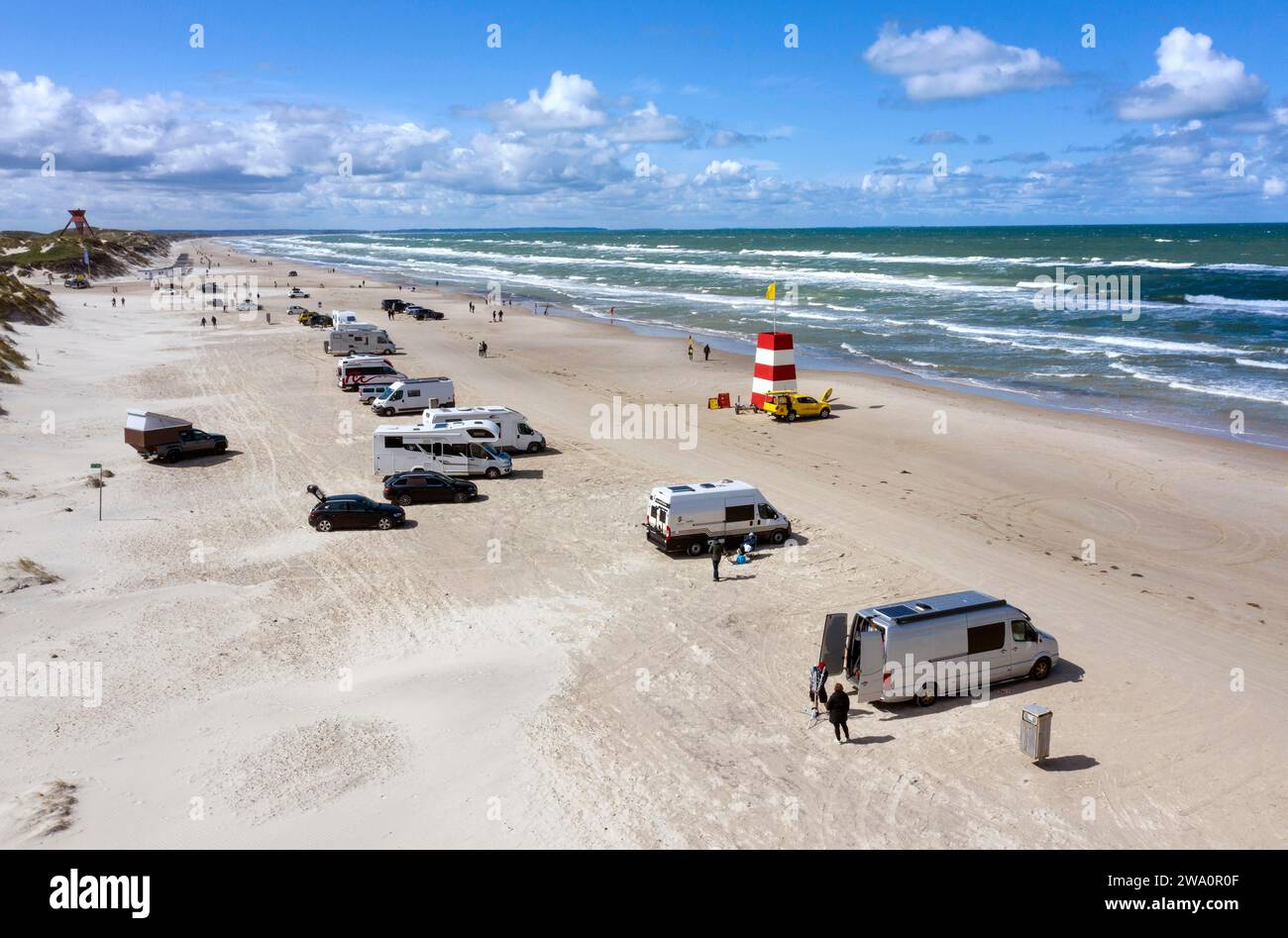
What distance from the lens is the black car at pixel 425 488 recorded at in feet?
90.0

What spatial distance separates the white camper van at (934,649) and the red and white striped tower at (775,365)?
2421cm

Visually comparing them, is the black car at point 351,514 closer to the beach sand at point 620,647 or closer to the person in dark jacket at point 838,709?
the beach sand at point 620,647

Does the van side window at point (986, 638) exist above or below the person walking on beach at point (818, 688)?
above

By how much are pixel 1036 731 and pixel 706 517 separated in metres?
10.7

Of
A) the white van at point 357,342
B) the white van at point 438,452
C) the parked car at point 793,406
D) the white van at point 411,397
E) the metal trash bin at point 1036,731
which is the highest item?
the white van at point 357,342

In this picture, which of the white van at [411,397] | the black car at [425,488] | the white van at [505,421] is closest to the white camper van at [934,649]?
the black car at [425,488]

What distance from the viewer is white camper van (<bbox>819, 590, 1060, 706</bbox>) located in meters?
15.7

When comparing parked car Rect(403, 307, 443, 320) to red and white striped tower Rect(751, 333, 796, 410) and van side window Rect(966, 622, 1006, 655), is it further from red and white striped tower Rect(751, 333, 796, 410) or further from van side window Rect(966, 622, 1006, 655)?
van side window Rect(966, 622, 1006, 655)

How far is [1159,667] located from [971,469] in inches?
577

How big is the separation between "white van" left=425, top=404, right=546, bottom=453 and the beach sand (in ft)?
2.11

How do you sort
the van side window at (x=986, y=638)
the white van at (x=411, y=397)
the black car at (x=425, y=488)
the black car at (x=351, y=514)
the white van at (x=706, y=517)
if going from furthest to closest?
the white van at (x=411, y=397) → the black car at (x=425, y=488) → the black car at (x=351, y=514) → the white van at (x=706, y=517) → the van side window at (x=986, y=638)

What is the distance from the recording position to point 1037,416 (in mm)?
39406
